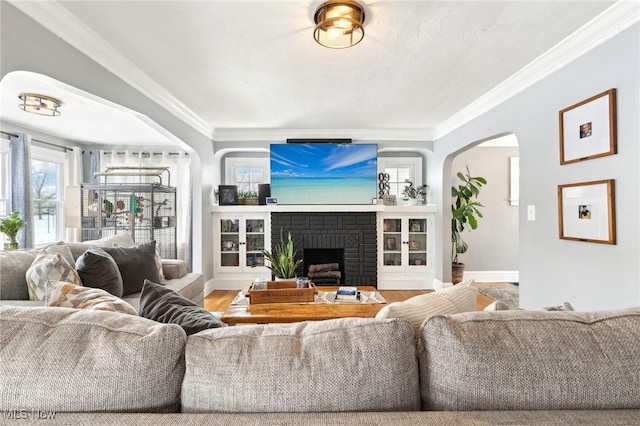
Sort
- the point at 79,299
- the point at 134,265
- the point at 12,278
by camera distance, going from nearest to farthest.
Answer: the point at 79,299
the point at 12,278
the point at 134,265

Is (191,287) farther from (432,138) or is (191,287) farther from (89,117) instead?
(432,138)

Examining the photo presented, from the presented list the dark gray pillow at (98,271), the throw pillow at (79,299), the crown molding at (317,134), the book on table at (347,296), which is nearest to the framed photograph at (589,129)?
the book on table at (347,296)

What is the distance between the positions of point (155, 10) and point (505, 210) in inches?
205

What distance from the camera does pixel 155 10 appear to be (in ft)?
5.74

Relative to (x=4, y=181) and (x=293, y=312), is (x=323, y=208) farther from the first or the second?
(x=4, y=181)

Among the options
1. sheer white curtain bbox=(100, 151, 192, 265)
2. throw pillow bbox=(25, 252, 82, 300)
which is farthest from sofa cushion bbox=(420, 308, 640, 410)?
sheer white curtain bbox=(100, 151, 192, 265)

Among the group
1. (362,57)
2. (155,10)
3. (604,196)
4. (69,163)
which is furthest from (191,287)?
(69,163)

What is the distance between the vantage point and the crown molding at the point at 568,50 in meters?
1.74

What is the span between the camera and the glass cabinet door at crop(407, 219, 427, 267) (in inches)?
181

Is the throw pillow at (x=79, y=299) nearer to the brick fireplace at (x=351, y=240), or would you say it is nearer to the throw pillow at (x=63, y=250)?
the throw pillow at (x=63, y=250)

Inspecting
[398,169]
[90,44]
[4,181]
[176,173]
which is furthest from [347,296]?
[4,181]

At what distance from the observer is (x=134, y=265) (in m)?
2.50

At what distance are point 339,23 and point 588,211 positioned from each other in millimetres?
1972

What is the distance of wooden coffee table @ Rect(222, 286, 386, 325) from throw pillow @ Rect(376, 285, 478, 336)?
102 centimetres
